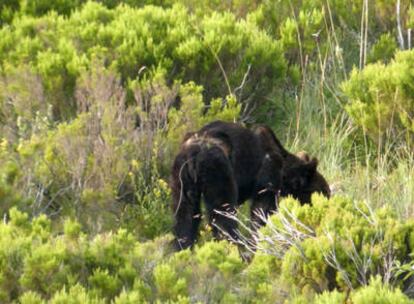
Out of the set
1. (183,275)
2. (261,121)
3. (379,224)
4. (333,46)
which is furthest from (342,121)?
(183,275)

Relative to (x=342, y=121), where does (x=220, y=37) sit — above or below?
above

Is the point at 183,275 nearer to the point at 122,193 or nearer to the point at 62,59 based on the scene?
the point at 122,193

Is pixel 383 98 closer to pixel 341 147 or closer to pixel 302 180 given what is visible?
pixel 341 147

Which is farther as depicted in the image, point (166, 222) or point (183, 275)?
point (166, 222)

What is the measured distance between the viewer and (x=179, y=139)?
1012 cm

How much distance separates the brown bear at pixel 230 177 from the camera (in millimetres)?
8508

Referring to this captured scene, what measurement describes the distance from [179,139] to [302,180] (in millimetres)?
1314

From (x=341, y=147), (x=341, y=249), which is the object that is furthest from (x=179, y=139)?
(x=341, y=249)

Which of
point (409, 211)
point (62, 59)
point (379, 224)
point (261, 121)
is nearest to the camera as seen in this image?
point (379, 224)

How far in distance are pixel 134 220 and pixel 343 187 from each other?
74.8 inches

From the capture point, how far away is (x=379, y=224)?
24.2 ft

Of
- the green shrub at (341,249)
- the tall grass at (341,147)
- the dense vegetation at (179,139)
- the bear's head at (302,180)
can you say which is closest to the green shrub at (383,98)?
the dense vegetation at (179,139)

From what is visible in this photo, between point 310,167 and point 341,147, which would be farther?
point 341,147

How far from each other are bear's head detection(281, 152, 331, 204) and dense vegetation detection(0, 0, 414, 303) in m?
0.32
